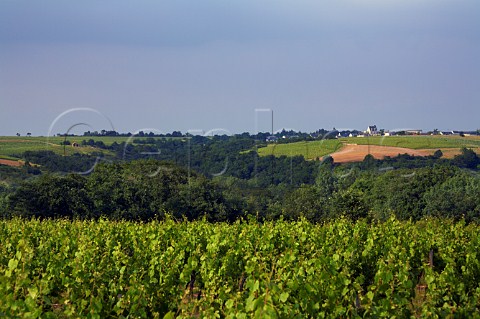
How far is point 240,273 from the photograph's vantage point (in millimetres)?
12898

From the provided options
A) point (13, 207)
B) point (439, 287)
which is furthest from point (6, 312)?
point (13, 207)

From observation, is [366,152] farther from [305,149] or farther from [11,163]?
[11,163]

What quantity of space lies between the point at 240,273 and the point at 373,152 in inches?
2158

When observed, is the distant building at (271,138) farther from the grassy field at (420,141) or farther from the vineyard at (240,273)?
the vineyard at (240,273)

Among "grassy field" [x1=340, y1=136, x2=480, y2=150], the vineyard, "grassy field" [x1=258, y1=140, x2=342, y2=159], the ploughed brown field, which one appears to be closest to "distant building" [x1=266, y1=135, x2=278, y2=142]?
"grassy field" [x1=258, y1=140, x2=342, y2=159]

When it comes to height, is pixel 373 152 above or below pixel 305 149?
below

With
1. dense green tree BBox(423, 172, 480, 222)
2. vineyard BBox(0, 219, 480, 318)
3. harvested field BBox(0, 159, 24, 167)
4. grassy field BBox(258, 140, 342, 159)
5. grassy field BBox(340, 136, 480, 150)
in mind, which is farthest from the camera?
grassy field BBox(340, 136, 480, 150)

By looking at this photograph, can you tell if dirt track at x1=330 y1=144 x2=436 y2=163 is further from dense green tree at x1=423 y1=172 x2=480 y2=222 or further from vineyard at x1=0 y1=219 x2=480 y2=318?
vineyard at x1=0 y1=219 x2=480 y2=318

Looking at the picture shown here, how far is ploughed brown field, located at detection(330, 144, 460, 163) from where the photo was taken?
65938 mm

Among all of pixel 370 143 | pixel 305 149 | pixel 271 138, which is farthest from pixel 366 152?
pixel 271 138

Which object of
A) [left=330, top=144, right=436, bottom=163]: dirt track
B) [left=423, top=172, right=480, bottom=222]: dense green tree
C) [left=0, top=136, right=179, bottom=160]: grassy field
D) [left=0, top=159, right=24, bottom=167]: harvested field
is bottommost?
[left=423, top=172, right=480, bottom=222]: dense green tree

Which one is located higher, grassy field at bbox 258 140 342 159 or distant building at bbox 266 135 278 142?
distant building at bbox 266 135 278 142

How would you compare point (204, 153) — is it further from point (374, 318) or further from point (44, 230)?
point (374, 318)

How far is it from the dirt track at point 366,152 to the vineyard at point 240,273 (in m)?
47.5
